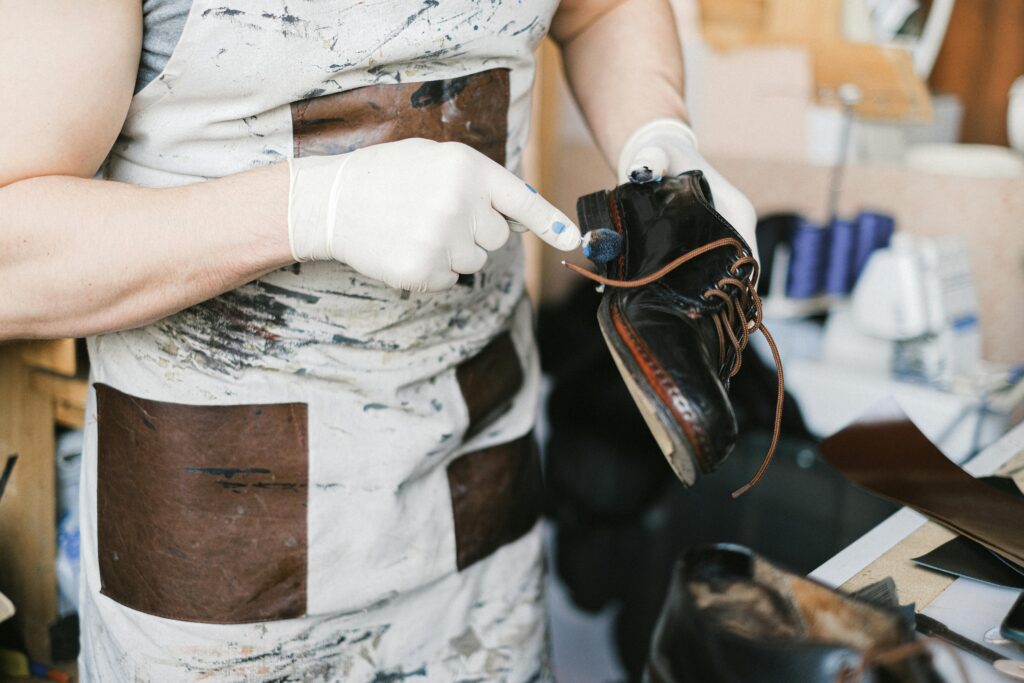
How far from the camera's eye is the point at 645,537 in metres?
2.08

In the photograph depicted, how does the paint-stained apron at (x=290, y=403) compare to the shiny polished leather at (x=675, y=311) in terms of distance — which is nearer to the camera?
the shiny polished leather at (x=675, y=311)

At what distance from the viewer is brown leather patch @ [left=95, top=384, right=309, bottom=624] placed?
81 cm

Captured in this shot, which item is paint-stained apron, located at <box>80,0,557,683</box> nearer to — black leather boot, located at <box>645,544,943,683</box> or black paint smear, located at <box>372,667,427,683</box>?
black paint smear, located at <box>372,667,427,683</box>

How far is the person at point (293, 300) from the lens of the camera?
670 mm

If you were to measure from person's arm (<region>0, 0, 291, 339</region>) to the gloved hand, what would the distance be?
25 millimetres

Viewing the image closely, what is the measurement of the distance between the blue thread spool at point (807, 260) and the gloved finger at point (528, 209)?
50.9 inches

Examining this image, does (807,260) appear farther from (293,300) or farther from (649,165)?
(293,300)

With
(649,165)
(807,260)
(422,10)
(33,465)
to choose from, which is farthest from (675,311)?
(807,260)

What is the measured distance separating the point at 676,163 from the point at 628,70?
Result: 185mm

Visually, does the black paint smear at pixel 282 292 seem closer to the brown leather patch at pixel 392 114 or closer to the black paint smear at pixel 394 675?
the brown leather patch at pixel 392 114

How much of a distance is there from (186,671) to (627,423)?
133 cm

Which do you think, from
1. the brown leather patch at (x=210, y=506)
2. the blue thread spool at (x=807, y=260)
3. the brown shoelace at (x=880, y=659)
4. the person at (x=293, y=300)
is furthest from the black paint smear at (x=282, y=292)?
the blue thread spool at (x=807, y=260)

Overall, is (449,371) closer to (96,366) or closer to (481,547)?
(481,547)

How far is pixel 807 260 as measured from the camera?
1.91 m
